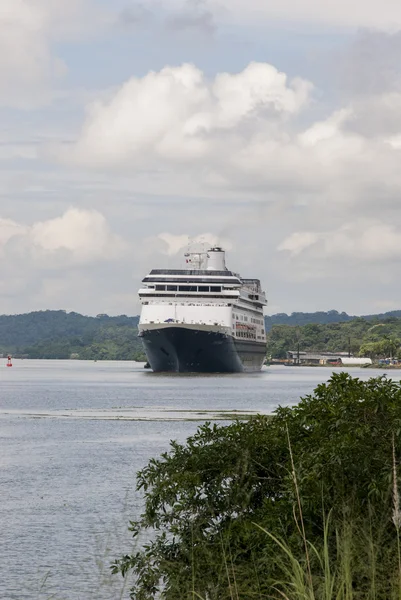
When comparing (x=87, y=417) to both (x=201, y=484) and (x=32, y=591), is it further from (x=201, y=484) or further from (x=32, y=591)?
(x=201, y=484)

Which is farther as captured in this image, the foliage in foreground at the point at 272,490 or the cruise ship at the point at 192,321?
the cruise ship at the point at 192,321

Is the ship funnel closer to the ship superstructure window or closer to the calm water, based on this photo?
the ship superstructure window

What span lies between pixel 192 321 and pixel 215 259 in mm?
28365

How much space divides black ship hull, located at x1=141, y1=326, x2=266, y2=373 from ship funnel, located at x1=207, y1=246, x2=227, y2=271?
15.2 m

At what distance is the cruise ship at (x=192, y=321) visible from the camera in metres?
118

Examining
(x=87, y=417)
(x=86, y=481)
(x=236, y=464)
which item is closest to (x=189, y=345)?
(x=87, y=417)

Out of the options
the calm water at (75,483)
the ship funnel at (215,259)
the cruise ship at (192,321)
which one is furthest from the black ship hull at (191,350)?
the calm water at (75,483)

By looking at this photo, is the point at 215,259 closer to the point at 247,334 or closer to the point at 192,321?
the point at 247,334

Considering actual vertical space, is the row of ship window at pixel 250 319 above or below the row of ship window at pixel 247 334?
above

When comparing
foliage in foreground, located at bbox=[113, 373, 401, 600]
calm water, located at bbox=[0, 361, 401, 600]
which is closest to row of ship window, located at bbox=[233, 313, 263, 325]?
calm water, located at bbox=[0, 361, 401, 600]

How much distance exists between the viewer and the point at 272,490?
12.7 meters

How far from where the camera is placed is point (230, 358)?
129 metres

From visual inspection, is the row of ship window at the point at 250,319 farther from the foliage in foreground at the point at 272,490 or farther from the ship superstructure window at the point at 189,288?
the foliage in foreground at the point at 272,490

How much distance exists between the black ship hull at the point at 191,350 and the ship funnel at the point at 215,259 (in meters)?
15.2
